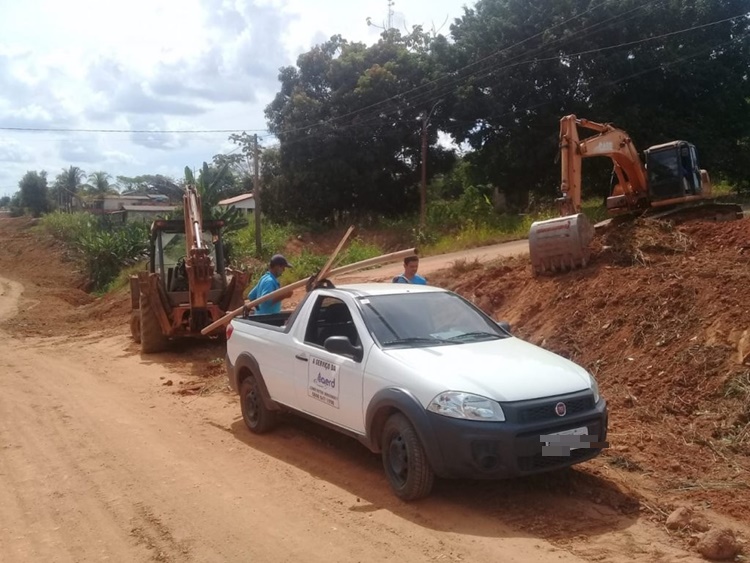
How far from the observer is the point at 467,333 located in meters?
6.77

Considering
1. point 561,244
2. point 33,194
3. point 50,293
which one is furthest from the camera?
point 33,194

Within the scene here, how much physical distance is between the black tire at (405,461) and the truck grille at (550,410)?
2.51 ft

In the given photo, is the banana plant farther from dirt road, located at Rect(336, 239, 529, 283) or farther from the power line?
the power line

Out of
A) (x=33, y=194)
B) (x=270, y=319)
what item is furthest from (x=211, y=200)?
(x=33, y=194)

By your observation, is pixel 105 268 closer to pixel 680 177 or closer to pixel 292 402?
pixel 680 177

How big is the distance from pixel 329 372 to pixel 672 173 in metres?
10.6

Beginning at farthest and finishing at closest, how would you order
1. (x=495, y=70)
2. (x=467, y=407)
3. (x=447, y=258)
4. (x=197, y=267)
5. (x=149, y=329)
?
(x=495, y=70) → (x=447, y=258) → (x=149, y=329) → (x=197, y=267) → (x=467, y=407)

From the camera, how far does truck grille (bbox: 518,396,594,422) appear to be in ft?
17.8

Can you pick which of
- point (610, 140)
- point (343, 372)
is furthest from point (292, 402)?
point (610, 140)

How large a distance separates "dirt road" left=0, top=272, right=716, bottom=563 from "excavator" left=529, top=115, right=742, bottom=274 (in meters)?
5.56

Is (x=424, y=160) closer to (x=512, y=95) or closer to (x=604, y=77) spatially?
(x=512, y=95)

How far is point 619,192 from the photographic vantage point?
51.0 ft

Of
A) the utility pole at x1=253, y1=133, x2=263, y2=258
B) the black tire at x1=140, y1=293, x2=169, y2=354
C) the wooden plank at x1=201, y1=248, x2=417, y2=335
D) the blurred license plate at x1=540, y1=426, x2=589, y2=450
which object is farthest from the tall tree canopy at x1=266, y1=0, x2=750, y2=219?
the blurred license plate at x1=540, y1=426, x2=589, y2=450

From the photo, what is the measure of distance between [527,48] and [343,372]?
2920cm
